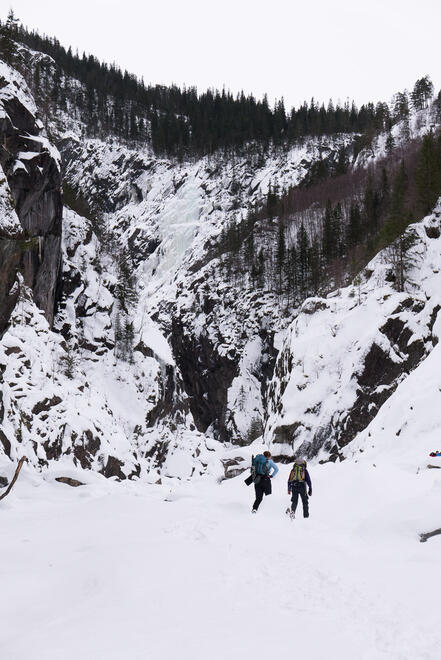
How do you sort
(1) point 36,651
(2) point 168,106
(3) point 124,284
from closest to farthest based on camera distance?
(1) point 36,651 → (3) point 124,284 → (2) point 168,106

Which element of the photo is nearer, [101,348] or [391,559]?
[391,559]

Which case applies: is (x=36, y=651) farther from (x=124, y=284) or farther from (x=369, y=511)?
(x=124, y=284)

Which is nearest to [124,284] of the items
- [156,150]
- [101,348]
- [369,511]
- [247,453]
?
[101,348]

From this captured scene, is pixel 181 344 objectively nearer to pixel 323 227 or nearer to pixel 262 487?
pixel 323 227

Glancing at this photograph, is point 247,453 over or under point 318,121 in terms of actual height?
under

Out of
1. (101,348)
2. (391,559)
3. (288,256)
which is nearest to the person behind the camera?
(391,559)

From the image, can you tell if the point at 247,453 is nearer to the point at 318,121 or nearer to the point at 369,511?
the point at 369,511

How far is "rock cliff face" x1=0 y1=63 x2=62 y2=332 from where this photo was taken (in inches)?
1412

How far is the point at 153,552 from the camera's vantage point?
270 inches

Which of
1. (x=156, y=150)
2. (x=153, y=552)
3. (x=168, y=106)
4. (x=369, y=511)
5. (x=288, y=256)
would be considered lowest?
(x=369, y=511)

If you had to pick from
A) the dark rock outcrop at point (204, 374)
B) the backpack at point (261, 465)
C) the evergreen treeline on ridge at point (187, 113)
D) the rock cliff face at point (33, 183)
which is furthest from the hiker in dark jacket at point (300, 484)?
the evergreen treeline on ridge at point (187, 113)

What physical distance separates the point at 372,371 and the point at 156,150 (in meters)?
108

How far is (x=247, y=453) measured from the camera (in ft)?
111

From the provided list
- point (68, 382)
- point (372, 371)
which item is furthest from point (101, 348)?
point (372, 371)
